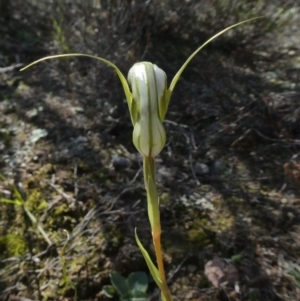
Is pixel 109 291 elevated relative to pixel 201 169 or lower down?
lower down

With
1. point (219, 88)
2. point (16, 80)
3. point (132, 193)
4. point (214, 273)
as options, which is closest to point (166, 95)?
point (214, 273)

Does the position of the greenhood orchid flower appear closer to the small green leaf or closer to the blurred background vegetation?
the small green leaf

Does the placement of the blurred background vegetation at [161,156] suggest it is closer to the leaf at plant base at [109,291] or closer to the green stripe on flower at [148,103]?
the leaf at plant base at [109,291]

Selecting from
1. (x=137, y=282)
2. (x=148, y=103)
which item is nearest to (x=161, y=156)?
(x=137, y=282)

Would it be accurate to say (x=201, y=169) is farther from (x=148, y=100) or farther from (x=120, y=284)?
(x=148, y=100)

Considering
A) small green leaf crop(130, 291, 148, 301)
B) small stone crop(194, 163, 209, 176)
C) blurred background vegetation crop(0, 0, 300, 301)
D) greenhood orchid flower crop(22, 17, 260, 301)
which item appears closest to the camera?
greenhood orchid flower crop(22, 17, 260, 301)

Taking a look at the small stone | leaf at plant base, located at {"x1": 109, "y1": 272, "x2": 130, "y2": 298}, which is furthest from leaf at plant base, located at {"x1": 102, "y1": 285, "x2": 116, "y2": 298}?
the small stone

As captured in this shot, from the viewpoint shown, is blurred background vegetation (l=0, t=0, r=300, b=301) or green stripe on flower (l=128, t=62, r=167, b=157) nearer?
green stripe on flower (l=128, t=62, r=167, b=157)
